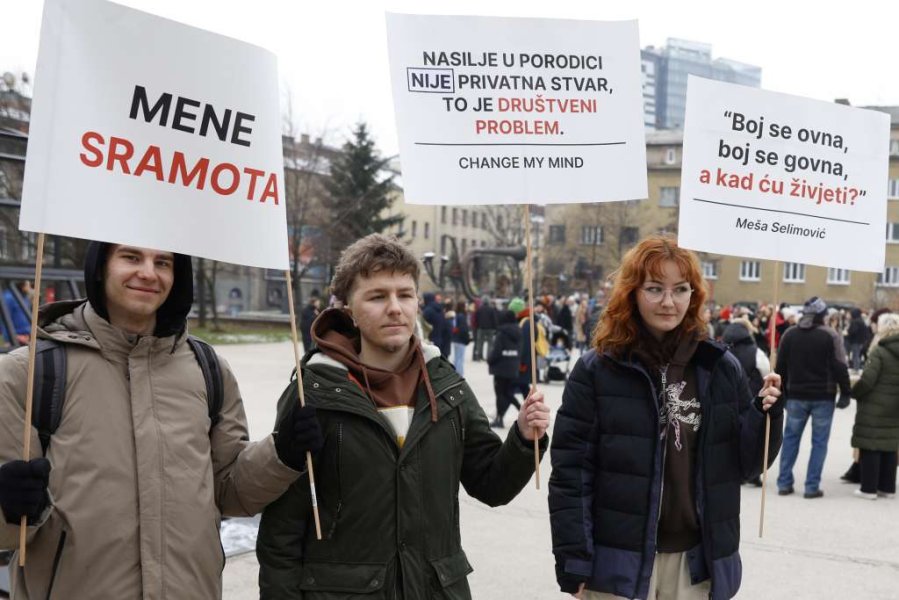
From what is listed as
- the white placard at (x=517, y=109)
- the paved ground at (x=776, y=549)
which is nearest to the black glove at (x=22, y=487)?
the white placard at (x=517, y=109)

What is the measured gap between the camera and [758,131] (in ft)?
12.2

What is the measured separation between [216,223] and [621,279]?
5.28 feet

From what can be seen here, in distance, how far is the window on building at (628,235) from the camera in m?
59.8

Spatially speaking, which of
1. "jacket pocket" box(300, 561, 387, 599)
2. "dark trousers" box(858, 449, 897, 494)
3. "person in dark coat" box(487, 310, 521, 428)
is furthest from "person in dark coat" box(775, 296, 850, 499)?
"jacket pocket" box(300, 561, 387, 599)

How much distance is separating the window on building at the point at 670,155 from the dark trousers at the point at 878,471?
6413 cm

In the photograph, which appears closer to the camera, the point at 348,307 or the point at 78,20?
the point at 78,20

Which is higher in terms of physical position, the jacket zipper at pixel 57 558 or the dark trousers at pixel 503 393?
the jacket zipper at pixel 57 558

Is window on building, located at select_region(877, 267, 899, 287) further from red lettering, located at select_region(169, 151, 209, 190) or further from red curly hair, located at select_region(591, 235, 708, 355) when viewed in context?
red lettering, located at select_region(169, 151, 209, 190)

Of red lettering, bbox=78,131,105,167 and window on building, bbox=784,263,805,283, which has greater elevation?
window on building, bbox=784,263,805,283

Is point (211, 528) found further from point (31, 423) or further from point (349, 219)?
point (349, 219)

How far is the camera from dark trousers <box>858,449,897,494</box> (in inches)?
326

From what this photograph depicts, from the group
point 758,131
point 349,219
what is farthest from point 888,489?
point 349,219

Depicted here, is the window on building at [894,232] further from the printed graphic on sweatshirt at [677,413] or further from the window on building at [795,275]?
the printed graphic on sweatshirt at [677,413]

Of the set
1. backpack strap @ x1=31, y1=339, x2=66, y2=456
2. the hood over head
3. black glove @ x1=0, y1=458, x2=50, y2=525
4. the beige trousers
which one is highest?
the hood over head
